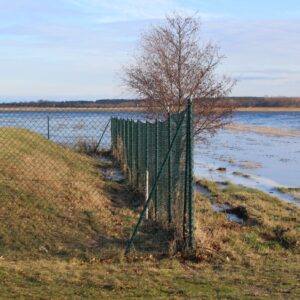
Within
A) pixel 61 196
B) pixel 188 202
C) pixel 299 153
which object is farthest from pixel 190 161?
pixel 299 153

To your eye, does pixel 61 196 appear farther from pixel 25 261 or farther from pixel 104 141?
pixel 104 141

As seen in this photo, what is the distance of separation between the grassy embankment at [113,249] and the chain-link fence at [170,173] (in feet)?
1.14

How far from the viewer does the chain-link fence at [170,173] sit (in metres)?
8.21

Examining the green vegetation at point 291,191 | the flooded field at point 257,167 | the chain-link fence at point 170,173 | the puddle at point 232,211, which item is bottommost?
the flooded field at point 257,167

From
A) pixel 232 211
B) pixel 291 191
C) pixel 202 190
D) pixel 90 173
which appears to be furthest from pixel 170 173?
pixel 291 191

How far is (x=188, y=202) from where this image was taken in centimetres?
A: 831

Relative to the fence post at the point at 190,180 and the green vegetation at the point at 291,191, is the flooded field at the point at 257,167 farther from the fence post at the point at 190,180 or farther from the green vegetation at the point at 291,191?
the fence post at the point at 190,180

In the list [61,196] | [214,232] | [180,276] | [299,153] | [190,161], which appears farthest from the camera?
[299,153]

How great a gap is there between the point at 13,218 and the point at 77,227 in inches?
42.1

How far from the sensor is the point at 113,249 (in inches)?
331

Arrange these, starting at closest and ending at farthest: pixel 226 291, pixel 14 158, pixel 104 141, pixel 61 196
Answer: pixel 226 291 < pixel 61 196 < pixel 14 158 < pixel 104 141

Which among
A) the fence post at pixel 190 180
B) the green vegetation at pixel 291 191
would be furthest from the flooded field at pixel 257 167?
the fence post at pixel 190 180

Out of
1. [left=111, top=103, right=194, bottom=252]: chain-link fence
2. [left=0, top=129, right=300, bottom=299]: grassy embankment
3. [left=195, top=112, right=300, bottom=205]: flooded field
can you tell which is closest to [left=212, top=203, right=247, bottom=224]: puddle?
[left=0, top=129, right=300, bottom=299]: grassy embankment

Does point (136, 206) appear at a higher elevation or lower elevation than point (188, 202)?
lower
